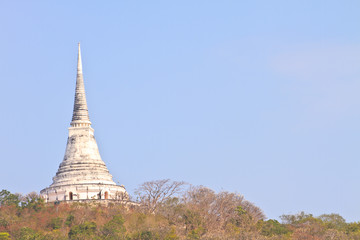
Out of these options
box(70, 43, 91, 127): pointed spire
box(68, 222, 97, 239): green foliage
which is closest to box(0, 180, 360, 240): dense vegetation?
box(68, 222, 97, 239): green foliage

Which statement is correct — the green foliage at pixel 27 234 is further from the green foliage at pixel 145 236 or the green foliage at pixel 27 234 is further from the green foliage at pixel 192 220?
the green foliage at pixel 192 220

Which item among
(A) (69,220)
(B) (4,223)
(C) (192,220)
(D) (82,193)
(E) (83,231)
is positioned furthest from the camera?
(D) (82,193)

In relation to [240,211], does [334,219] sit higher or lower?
higher

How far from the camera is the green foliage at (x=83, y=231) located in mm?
57006

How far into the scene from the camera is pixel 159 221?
212 ft

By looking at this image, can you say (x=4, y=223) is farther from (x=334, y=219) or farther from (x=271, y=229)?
(x=334, y=219)

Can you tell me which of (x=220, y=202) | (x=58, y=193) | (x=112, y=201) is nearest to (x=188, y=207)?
(x=220, y=202)

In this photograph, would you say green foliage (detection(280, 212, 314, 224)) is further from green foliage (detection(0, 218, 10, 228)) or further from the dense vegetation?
green foliage (detection(0, 218, 10, 228))

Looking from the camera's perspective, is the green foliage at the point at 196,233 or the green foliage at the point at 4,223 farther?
the green foliage at the point at 4,223

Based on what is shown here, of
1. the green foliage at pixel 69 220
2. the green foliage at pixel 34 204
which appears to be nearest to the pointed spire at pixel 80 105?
the green foliage at pixel 34 204

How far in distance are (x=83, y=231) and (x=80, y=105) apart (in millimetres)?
26002

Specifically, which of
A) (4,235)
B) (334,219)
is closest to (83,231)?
(4,235)

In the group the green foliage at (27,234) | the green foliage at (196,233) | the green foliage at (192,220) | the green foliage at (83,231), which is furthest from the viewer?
the green foliage at (192,220)

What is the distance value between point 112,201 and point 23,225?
37.7 ft
